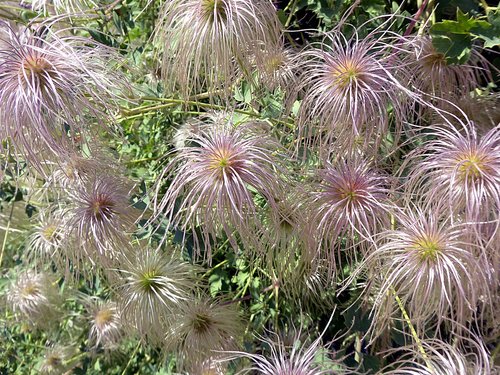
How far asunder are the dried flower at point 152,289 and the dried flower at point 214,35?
1.07ft

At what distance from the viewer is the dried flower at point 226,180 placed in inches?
37.0

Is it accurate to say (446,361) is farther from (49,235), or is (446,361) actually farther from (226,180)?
(49,235)

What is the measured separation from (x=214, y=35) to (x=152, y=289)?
0.48 meters

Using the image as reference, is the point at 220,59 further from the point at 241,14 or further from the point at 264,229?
the point at 264,229

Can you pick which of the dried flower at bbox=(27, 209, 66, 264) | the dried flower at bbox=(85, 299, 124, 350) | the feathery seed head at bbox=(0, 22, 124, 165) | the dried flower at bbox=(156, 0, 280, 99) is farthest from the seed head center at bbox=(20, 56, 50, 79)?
the dried flower at bbox=(85, 299, 124, 350)

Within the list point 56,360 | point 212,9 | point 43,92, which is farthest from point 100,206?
point 56,360

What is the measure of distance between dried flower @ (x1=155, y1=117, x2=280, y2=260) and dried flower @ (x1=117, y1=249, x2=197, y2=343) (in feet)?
0.73

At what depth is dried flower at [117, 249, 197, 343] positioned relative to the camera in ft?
3.92

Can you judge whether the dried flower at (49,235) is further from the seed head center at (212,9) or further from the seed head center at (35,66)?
the seed head center at (212,9)

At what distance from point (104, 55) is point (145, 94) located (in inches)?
6.7

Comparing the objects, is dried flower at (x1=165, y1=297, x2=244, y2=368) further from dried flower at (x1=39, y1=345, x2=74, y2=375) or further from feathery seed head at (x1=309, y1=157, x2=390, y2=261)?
dried flower at (x1=39, y1=345, x2=74, y2=375)

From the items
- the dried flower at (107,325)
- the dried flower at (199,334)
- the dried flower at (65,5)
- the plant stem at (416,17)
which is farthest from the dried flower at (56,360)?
the plant stem at (416,17)

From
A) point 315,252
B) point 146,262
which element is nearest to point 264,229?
point 315,252

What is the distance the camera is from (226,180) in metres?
0.93
